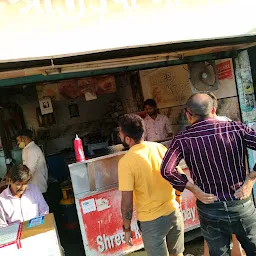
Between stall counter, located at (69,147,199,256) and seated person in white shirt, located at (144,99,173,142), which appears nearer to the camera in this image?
stall counter, located at (69,147,199,256)

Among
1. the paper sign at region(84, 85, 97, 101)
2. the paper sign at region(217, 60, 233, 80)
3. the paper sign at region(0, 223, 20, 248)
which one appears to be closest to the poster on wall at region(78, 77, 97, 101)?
the paper sign at region(84, 85, 97, 101)

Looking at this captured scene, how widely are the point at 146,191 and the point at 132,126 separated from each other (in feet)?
1.96

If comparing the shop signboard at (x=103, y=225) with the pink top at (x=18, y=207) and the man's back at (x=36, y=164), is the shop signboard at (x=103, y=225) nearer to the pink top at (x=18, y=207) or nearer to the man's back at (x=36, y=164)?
the pink top at (x=18, y=207)

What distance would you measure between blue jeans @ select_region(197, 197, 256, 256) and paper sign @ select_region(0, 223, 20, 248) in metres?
1.65

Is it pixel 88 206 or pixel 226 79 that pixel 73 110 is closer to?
pixel 226 79

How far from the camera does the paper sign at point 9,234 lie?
2342 mm

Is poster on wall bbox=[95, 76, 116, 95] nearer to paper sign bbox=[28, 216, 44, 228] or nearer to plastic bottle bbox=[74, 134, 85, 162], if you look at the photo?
plastic bottle bbox=[74, 134, 85, 162]

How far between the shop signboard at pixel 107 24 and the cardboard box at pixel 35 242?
154cm

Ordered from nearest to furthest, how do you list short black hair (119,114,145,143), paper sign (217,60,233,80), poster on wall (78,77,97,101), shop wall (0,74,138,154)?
short black hair (119,114,145,143), paper sign (217,60,233,80), poster on wall (78,77,97,101), shop wall (0,74,138,154)

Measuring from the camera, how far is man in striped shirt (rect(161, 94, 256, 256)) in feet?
7.10

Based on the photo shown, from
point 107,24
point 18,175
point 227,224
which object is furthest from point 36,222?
point 107,24

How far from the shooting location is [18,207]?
292 cm

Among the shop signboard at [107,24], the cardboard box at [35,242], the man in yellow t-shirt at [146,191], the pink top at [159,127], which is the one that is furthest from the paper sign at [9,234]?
the pink top at [159,127]

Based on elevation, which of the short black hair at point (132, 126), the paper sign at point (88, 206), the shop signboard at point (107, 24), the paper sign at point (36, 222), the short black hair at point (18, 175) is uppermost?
the shop signboard at point (107, 24)
